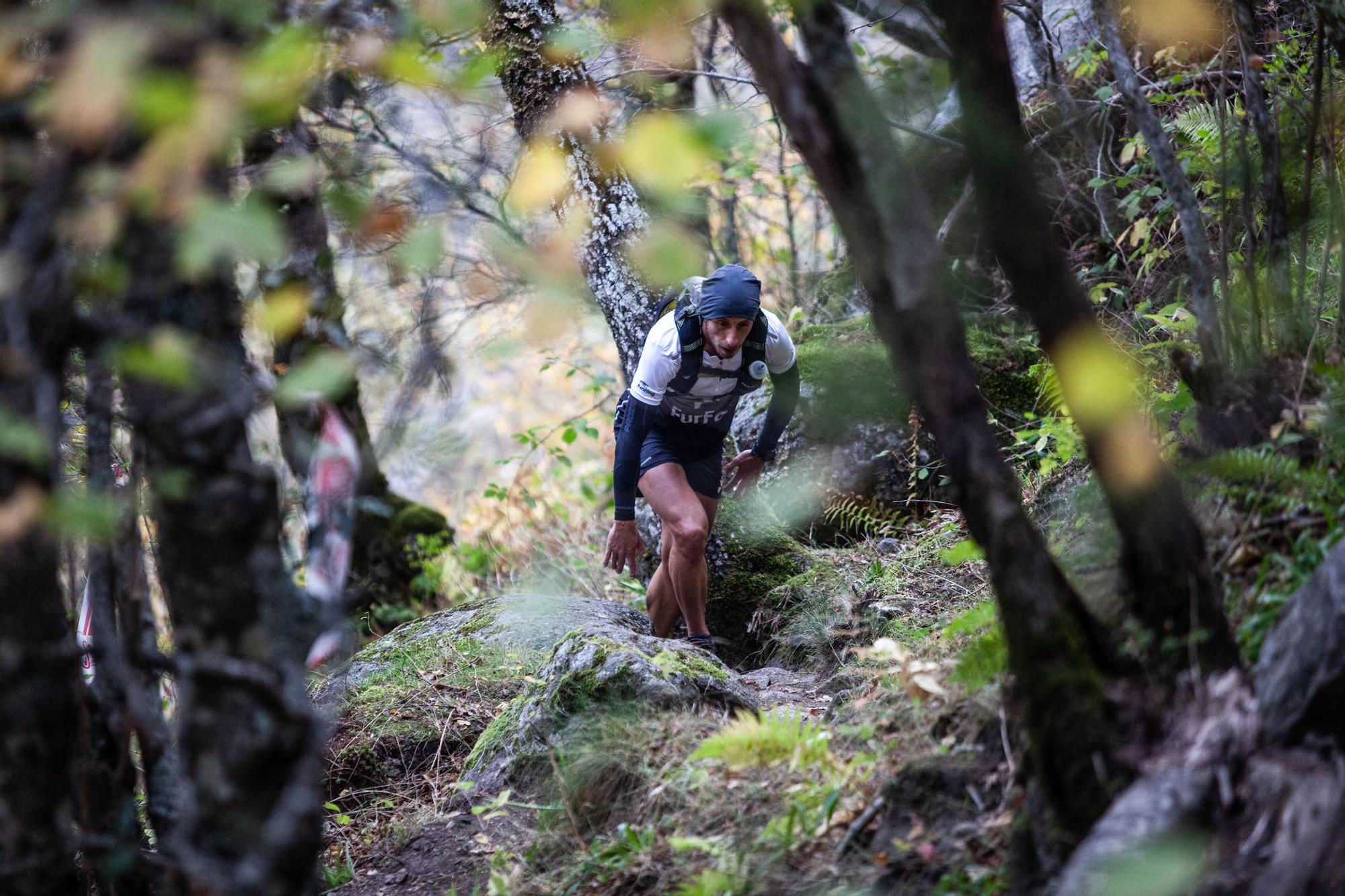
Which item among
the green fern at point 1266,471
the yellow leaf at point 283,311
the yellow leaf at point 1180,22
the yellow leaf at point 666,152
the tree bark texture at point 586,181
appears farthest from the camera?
the tree bark texture at point 586,181

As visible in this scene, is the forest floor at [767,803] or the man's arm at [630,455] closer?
the forest floor at [767,803]

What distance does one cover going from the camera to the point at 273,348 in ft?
9.16

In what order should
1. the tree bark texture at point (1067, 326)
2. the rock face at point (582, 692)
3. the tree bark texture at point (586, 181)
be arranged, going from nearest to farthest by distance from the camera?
1. the tree bark texture at point (1067, 326)
2. the rock face at point (582, 692)
3. the tree bark texture at point (586, 181)

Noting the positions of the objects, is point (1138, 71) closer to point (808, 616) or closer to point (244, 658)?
point (808, 616)

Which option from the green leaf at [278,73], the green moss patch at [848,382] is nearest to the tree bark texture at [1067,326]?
the green leaf at [278,73]

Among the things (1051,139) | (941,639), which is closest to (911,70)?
(1051,139)

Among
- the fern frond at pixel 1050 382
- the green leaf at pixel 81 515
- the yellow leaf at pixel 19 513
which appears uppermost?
the yellow leaf at pixel 19 513

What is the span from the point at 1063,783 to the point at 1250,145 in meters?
3.46

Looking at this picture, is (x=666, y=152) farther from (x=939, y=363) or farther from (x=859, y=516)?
(x=859, y=516)

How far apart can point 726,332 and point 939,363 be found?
324 cm

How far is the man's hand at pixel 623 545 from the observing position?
6113 mm

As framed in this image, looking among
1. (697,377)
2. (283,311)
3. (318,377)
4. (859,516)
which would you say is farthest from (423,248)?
(859,516)

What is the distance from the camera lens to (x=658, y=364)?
585cm

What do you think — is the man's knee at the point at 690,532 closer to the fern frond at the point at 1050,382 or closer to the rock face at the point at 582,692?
the rock face at the point at 582,692
